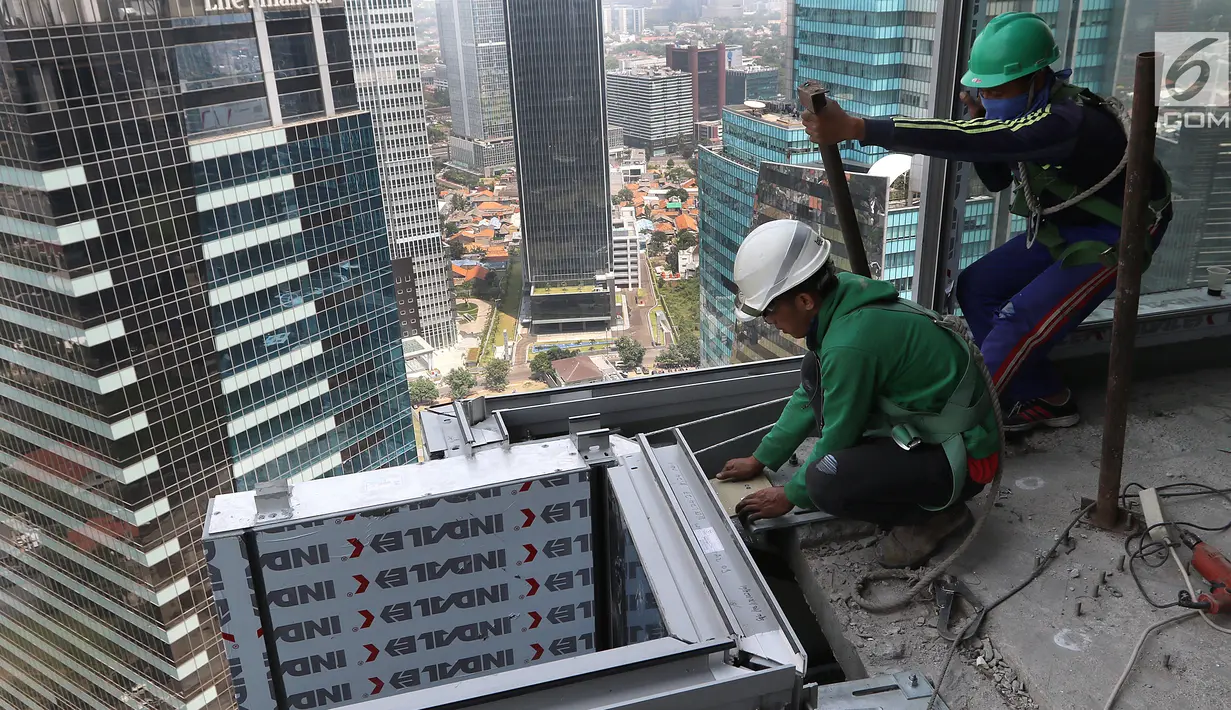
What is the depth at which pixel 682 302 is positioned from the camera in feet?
19.7

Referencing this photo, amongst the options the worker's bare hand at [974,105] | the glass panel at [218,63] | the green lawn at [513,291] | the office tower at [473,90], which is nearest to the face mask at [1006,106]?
the worker's bare hand at [974,105]

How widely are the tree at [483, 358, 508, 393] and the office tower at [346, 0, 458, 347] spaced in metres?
0.70

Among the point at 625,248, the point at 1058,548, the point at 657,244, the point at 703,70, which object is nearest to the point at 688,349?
the point at 657,244

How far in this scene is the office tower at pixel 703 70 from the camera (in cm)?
658

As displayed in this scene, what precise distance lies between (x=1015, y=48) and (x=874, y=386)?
0.93 metres

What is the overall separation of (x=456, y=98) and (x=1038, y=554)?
530 cm

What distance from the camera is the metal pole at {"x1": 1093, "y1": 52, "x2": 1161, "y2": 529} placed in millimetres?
1497

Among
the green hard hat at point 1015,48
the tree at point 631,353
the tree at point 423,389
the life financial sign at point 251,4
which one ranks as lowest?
the tree at point 423,389

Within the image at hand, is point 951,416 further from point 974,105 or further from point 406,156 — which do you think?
point 406,156

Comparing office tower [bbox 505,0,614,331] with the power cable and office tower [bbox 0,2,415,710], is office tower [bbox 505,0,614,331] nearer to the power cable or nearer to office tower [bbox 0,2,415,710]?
office tower [bbox 0,2,415,710]

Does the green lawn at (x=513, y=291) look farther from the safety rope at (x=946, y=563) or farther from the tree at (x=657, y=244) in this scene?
the safety rope at (x=946, y=563)

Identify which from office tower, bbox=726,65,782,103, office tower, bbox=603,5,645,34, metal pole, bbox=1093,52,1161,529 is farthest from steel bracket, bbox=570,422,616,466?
office tower, bbox=603,5,645,34

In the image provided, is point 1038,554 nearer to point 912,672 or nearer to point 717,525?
point 912,672

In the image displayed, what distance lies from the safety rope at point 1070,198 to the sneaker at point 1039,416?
17.2 inches
